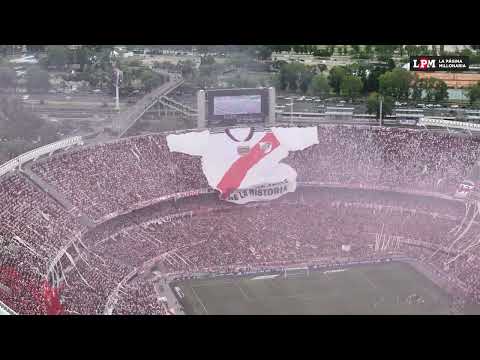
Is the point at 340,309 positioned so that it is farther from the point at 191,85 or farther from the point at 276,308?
the point at 191,85

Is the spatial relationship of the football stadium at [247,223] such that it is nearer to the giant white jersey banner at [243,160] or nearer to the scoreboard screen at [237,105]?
the giant white jersey banner at [243,160]

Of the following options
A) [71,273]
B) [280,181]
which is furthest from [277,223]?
[71,273]

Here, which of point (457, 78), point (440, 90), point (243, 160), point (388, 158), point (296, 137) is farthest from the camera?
point (457, 78)

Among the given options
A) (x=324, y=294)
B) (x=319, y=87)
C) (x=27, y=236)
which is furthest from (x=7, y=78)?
(x=324, y=294)

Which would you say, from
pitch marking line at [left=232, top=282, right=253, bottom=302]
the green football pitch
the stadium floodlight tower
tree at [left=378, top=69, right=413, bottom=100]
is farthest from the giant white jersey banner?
tree at [left=378, top=69, right=413, bottom=100]

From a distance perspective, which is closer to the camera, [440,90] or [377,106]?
[377,106]

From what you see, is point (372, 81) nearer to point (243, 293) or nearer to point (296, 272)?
point (296, 272)
